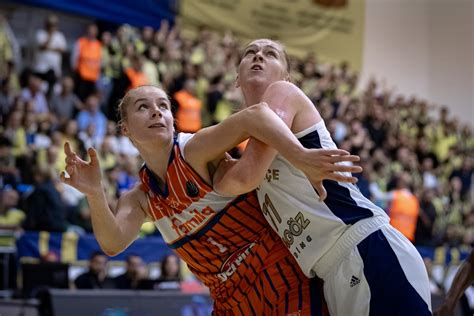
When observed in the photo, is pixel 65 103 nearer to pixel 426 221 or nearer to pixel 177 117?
pixel 177 117

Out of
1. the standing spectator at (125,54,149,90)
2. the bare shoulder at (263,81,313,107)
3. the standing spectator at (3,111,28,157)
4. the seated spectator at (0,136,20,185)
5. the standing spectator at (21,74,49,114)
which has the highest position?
the bare shoulder at (263,81,313,107)

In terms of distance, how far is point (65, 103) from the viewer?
14.0 meters

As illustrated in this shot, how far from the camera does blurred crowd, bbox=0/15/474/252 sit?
12234mm

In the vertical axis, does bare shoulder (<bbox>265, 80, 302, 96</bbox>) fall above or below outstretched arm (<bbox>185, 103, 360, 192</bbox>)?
above

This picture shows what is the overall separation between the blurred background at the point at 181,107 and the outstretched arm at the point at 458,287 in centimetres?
177

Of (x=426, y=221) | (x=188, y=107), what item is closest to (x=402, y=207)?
(x=426, y=221)

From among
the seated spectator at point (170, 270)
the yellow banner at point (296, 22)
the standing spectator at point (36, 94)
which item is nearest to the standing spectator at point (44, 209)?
the seated spectator at point (170, 270)

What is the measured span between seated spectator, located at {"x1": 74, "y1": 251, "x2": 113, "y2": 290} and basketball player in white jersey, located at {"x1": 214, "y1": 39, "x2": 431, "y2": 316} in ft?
21.9

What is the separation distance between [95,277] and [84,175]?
6.50 metres

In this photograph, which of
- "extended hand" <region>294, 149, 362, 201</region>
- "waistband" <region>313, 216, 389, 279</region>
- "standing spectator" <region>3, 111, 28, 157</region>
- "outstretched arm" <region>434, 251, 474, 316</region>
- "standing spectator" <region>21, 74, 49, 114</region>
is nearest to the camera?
"extended hand" <region>294, 149, 362, 201</region>

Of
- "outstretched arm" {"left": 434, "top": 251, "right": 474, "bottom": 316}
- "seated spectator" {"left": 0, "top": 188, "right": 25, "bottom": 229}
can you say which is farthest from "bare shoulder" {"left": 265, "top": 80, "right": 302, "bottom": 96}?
"seated spectator" {"left": 0, "top": 188, "right": 25, "bottom": 229}

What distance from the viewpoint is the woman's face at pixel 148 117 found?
178 inches

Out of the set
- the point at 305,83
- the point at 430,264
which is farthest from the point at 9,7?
the point at 430,264

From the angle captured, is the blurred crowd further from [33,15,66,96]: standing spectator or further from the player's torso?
the player's torso
